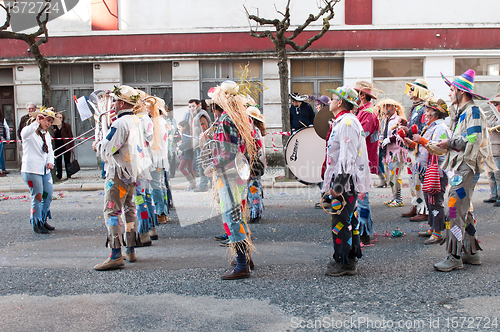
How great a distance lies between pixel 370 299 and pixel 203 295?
1.52 meters

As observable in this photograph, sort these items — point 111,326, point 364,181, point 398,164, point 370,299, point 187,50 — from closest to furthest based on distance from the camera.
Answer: point 111,326 → point 370,299 → point 364,181 → point 398,164 → point 187,50

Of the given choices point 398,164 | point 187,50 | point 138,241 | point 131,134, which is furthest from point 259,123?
point 187,50

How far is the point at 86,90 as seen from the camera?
15242 millimetres

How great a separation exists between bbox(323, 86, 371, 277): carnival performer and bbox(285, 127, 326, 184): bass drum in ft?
Result: 6.92

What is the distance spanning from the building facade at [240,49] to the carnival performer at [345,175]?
1005 centimetres

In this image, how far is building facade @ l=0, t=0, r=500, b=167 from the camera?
1456 centimetres

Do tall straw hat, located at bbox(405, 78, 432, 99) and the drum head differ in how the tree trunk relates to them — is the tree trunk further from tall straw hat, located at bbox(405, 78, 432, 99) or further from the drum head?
tall straw hat, located at bbox(405, 78, 432, 99)

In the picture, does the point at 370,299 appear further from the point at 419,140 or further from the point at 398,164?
the point at 398,164

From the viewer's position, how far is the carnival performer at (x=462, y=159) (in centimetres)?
448

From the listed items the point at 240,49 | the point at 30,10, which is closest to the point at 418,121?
the point at 240,49

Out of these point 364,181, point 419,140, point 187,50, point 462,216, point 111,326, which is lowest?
point 111,326

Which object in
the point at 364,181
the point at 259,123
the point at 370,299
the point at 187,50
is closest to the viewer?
the point at 370,299

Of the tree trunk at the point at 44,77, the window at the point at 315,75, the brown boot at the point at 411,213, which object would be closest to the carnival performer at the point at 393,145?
the brown boot at the point at 411,213

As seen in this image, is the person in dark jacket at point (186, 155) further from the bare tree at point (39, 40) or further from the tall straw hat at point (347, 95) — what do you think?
the bare tree at point (39, 40)
